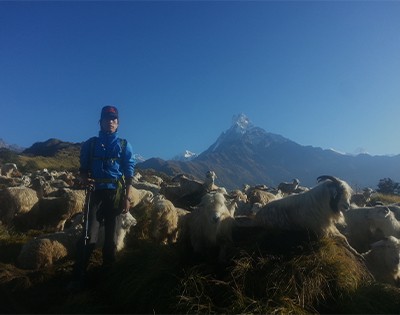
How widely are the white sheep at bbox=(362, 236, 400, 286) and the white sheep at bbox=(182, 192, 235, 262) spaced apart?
3135 mm

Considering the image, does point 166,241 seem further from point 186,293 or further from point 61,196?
point 61,196

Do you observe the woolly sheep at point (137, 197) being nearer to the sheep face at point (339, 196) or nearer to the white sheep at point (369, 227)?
the white sheep at point (369, 227)

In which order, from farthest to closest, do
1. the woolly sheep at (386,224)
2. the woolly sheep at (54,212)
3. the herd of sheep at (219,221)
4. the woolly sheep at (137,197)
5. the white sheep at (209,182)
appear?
the white sheep at (209,182), the woolly sheep at (137,197), the woolly sheep at (54,212), the woolly sheep at (386,224), the herd of sheep at (219,221)

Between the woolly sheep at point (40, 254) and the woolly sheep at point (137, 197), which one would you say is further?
the woolly sheep at point (137, 197)

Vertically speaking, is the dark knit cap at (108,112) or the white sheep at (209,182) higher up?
the dark knit cap at (108,112)

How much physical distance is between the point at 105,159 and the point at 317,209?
14.0ft

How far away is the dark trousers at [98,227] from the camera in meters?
7.34

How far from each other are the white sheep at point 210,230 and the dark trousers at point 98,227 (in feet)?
4.99

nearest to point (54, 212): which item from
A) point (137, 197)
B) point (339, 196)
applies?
point (137, 197)

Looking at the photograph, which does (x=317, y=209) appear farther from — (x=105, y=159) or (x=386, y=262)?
(x=105, y=159)

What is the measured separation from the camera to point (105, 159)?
7.59 metres

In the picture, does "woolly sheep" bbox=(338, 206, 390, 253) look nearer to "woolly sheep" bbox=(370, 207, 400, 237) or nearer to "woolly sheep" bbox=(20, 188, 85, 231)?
"woolly sheep" bbox=(370, 207, 400, 237)

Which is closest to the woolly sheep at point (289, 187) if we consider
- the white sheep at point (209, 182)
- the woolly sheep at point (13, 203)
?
the white sheep at point (209, 182)

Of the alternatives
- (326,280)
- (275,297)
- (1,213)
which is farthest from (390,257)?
(1,213)
